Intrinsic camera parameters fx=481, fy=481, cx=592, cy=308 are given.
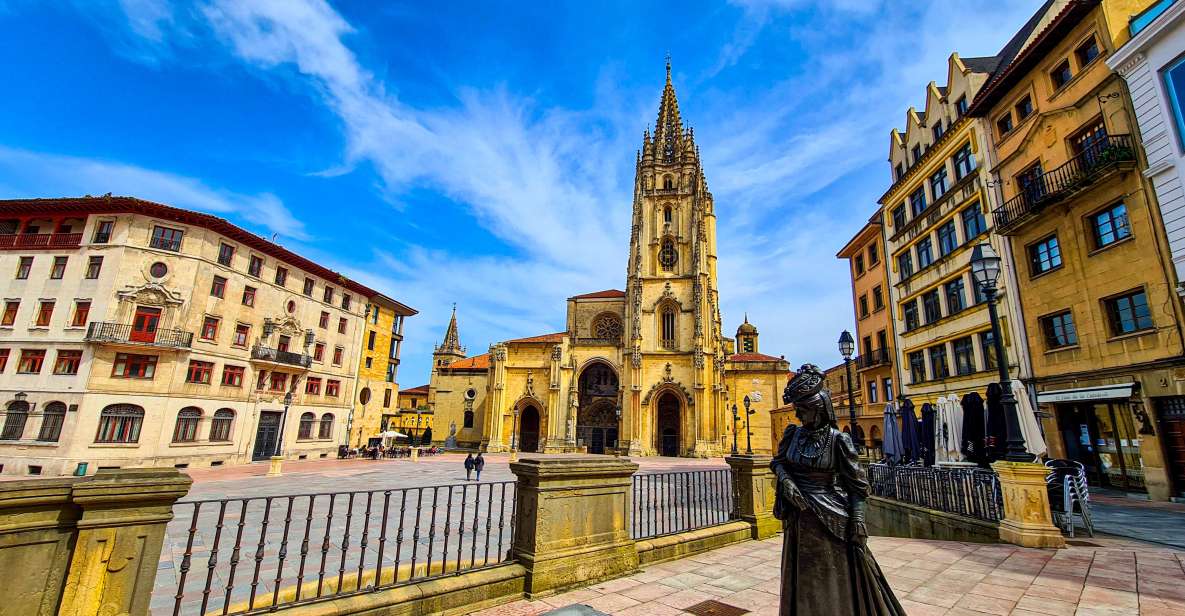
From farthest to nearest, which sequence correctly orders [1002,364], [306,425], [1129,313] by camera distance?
[306,425] → [1129,313] → [1002,364]

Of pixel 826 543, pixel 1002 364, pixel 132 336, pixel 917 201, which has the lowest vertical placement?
pixel 826 543

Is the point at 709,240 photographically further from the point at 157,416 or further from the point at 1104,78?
the point at 157,416

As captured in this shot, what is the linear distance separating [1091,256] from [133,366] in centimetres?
3690

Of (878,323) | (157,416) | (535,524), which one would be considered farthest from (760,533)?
(157,416)

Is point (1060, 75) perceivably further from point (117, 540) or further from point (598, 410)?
point (598, 410)

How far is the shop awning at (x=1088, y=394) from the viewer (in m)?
12.4

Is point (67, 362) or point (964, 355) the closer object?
point (964, 355)

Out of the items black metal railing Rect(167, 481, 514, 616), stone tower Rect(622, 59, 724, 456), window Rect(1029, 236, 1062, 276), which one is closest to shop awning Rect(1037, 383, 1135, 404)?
window Rect(1029, 236, 1062, 276)

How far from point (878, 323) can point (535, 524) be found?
85.8 feet

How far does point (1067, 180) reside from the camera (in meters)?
14.1

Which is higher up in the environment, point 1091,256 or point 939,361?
point 1091,256

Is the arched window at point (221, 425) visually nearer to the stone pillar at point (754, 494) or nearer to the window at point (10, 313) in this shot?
the window at point (10, 313)

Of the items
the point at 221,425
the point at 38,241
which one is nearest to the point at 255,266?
the point at 38,241

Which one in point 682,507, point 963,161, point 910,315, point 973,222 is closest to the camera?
point 682,507
